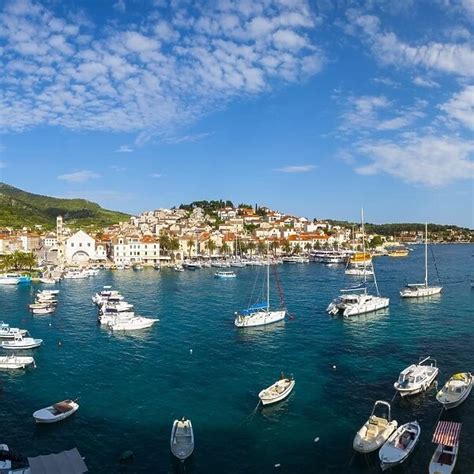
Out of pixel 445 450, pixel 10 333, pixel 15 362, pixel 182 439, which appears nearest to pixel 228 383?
pixel 182 439

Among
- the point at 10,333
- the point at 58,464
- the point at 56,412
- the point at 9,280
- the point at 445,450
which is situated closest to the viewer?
the point at 58,464

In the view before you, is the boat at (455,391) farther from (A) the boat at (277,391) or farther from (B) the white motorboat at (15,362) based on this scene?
(B) the white motorboat at (15,362)

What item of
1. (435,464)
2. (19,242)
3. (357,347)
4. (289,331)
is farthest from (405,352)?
(19,242)

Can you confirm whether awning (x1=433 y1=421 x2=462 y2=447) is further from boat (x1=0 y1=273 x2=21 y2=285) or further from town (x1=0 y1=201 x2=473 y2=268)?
boat (x1=0 y1=273 x2=21 y2=285)

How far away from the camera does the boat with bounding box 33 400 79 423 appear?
77.4 feet

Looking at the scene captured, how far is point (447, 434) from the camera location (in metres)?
20.2

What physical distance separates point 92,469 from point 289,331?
84.7ft

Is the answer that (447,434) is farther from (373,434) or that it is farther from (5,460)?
(5,460)

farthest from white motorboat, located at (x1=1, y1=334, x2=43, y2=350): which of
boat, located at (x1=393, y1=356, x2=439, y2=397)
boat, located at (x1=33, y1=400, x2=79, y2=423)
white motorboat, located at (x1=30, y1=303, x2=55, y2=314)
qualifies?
boat, located at (x1=393, y1=356, x2=439, y2=397)

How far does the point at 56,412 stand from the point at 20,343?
50.3 feet

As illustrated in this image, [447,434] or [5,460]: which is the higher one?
[447,434]

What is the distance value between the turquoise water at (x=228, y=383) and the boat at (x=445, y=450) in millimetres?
823

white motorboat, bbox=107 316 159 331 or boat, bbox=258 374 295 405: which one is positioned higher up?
white motorboat, bbox=107 316 159 331

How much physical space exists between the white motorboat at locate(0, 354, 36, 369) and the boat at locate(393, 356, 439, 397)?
79.4ft
